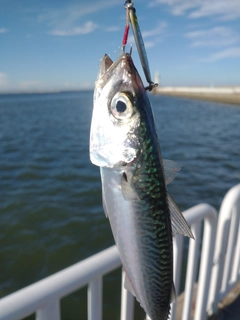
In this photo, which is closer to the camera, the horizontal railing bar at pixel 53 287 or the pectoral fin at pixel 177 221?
the pectoral fin at pixel 177 221

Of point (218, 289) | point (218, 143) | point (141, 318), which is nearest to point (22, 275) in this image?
point (141, 318)

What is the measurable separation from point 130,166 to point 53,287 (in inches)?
43.6

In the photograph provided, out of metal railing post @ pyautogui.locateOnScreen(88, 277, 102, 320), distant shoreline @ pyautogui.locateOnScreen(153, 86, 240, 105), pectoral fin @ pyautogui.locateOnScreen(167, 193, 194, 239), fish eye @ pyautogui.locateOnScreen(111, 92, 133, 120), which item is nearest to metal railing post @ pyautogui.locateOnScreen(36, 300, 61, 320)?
metal railing post @ pyautogui.locateOnScreen(88, 277, 102, 320)

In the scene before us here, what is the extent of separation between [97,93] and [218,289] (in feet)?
11.7

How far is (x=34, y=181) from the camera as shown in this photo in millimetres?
12305

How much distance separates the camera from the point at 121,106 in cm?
126

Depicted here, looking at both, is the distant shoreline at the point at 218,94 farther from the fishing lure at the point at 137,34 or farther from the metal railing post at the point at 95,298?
the fishing lure at the point at 137,34

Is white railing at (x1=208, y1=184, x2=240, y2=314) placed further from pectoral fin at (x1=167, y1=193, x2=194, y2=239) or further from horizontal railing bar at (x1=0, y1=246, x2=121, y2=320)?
pectoral fin at (x1=167, y1=193, x2=194, y2=239)

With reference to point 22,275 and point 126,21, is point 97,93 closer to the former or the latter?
point 126,21

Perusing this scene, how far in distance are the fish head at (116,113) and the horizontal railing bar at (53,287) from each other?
1.05 metres

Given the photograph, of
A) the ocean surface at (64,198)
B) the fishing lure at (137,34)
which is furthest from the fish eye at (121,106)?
the ocean surface at (64,198)

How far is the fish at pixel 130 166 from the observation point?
122 cm

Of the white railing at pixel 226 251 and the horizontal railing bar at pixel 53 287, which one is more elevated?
the horizontal railing bar at pixel 53 287

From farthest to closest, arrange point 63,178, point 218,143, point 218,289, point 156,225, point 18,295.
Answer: point 218,143, point 63,178, point 218,289, point 18,295, point 156,225
